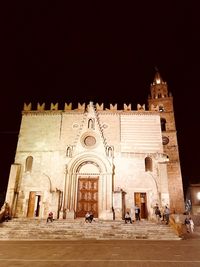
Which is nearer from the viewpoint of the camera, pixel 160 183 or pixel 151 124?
pixel 160 183

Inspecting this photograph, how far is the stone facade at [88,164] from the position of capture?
23.7 m

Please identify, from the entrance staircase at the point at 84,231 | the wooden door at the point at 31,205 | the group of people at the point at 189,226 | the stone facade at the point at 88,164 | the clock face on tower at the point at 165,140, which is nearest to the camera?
the entrance staircase at the point at 84,231

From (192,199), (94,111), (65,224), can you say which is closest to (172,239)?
(65,224)

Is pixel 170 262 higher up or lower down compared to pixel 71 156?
lower down

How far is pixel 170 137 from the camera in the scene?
114ft

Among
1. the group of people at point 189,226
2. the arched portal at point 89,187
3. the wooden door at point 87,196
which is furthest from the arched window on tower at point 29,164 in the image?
the group of people at point 189,226

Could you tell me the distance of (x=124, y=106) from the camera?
28375mm

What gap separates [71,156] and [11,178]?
6636mm

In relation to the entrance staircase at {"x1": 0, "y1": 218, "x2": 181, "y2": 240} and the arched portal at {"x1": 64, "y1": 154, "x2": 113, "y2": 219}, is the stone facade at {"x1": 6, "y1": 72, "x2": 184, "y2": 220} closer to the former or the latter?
the arched portal at {"x1": 64, "y1": 154, "x2": 113, "y2": 219}

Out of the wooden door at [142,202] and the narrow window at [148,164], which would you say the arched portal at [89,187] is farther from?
the narrow window at [148,164]

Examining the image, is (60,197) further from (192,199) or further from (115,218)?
(192,199)

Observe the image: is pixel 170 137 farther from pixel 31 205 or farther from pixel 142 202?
pixel 31 205

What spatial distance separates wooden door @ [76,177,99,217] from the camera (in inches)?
934

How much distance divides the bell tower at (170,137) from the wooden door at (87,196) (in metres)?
11.6
